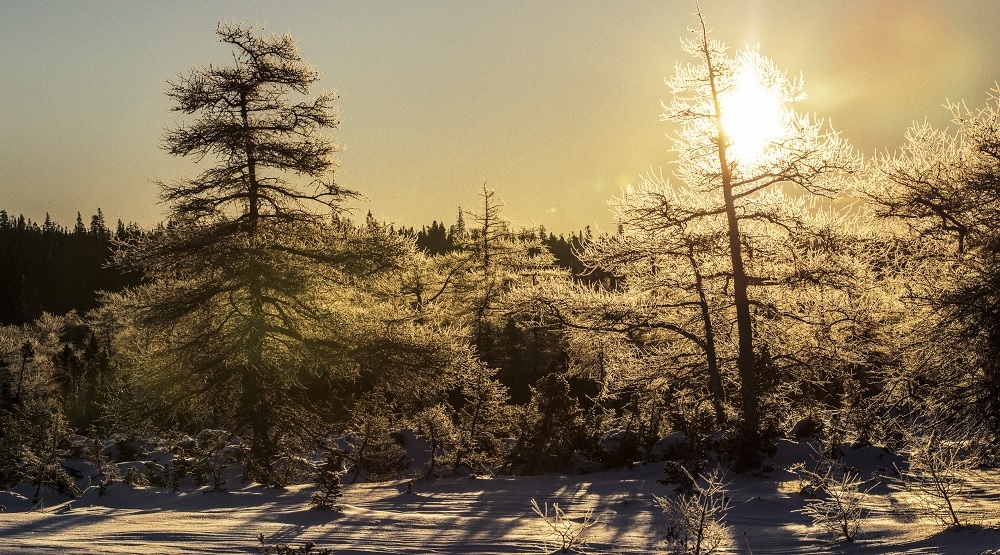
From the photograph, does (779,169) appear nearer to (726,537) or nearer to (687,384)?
(687,384)

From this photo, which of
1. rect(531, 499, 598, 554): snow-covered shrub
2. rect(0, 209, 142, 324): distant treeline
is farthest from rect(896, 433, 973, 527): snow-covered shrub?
rect(0, 209, 142, 324): distant treeline

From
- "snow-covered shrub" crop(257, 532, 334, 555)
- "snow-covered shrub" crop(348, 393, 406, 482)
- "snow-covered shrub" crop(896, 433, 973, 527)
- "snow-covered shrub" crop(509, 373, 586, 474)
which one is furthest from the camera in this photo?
"snow-covered shrub" crop(348, 393, 406, 482)

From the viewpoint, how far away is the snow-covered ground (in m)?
6.62

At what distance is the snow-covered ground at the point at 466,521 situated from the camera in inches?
261

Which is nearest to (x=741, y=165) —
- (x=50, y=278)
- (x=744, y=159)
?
(x=744, y=159)

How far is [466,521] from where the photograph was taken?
8.25 metres

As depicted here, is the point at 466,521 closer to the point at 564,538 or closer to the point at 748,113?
the point at 564,538

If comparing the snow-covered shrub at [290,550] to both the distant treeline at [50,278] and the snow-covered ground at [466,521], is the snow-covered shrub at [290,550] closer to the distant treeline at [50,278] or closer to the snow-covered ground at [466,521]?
the snow-covered ground at [466,521]

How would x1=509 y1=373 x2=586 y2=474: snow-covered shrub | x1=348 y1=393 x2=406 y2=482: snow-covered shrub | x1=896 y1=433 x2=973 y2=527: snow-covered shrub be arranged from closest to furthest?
1. x1=896 y1=433 x2=973 y2=527: snow-covered shrub
2. x1=509 y1=373 x2=586 y2=474: snow-covered shrub
3. x1=348 y1=393 x2=406 y2=482: snow-covered shrub

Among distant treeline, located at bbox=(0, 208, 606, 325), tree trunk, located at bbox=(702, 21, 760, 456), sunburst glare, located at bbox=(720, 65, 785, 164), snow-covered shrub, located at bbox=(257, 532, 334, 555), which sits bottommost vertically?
snow-covered shrub, located at bbox=(257, 532, 334, 555)

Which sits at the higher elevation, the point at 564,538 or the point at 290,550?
the point at 290,550

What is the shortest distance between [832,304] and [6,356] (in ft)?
165

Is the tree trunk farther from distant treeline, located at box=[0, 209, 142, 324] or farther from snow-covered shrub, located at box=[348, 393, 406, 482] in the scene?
distant treeline, located at box=[0, 209, 142, 324]

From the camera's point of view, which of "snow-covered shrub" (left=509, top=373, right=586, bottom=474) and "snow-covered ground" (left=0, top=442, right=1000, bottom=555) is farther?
"snow-covered shrub" (left=509, top=373, right=586, bottom=474)
